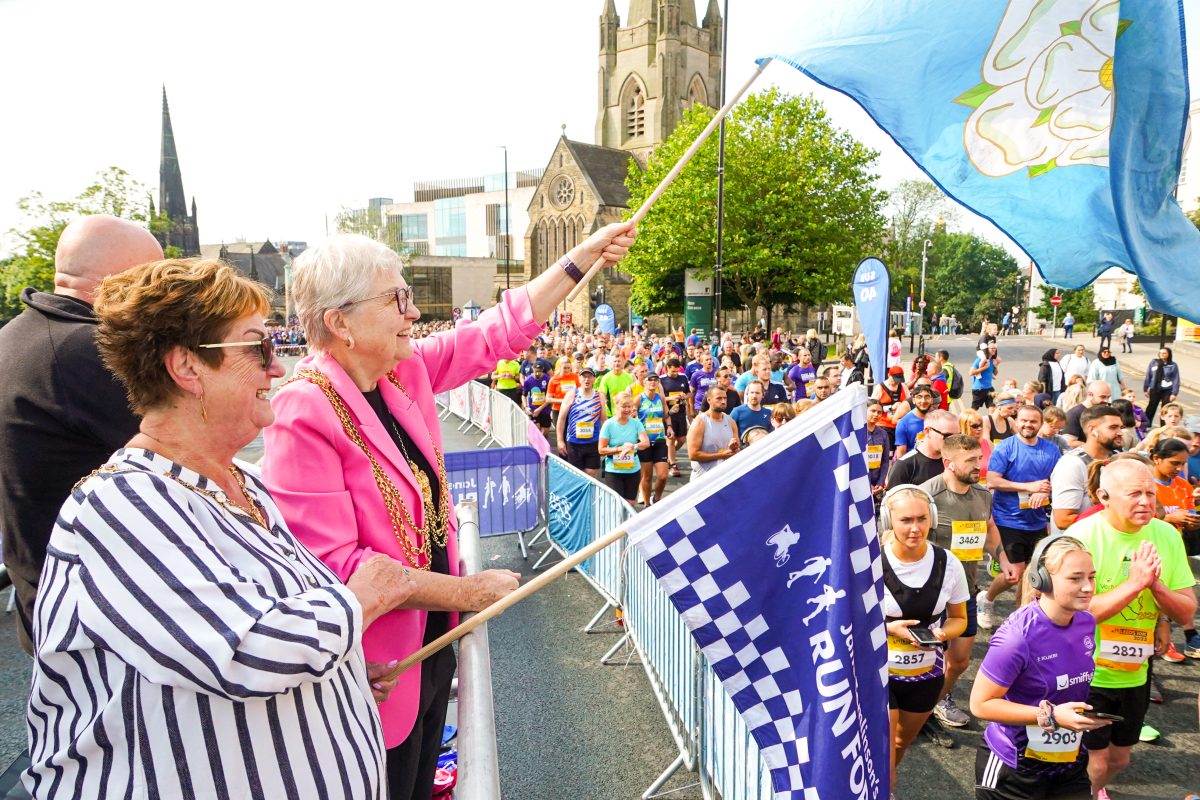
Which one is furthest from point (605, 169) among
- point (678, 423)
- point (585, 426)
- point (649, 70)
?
point (585, 426)

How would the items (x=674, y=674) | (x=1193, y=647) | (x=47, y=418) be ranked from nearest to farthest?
(x=47, y=418) < (x=674, y=674) < (x=1193, y=647)

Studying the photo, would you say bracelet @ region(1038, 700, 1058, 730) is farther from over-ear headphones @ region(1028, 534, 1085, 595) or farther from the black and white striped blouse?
the black and white striped blouse

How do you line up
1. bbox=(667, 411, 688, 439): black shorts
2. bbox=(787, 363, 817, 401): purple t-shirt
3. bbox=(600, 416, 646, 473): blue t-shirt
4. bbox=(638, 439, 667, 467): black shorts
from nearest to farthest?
bbox=(600, 416, 646, 473): blue t-shirt
bbox=(638, 439, 667, 467): black shorts
bbox=(667, 411, 688, 439): black shorts
bbox=(787, 363, 817, 401): purple t-shirt

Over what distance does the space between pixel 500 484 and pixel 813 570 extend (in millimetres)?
7099

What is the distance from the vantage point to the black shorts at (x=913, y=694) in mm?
4406

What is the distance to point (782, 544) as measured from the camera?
84.3 inches

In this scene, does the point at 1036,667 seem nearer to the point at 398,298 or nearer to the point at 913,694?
the point at 913,694

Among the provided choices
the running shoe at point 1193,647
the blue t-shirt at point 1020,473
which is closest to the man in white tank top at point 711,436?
the blue t-shirt at point 1020,473

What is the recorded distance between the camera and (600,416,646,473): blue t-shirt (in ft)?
31.6

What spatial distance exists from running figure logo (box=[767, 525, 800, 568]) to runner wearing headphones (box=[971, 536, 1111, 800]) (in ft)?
6.44

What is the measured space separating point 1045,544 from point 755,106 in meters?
37.5

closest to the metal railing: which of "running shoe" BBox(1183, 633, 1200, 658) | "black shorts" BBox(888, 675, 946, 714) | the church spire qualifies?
"black shorts" BBox(888, 675, 946, 714)

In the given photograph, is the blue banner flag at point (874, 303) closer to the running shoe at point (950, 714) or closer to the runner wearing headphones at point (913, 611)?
the running shoe at point (950, 714)

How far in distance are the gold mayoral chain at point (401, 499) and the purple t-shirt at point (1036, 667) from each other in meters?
2.63
